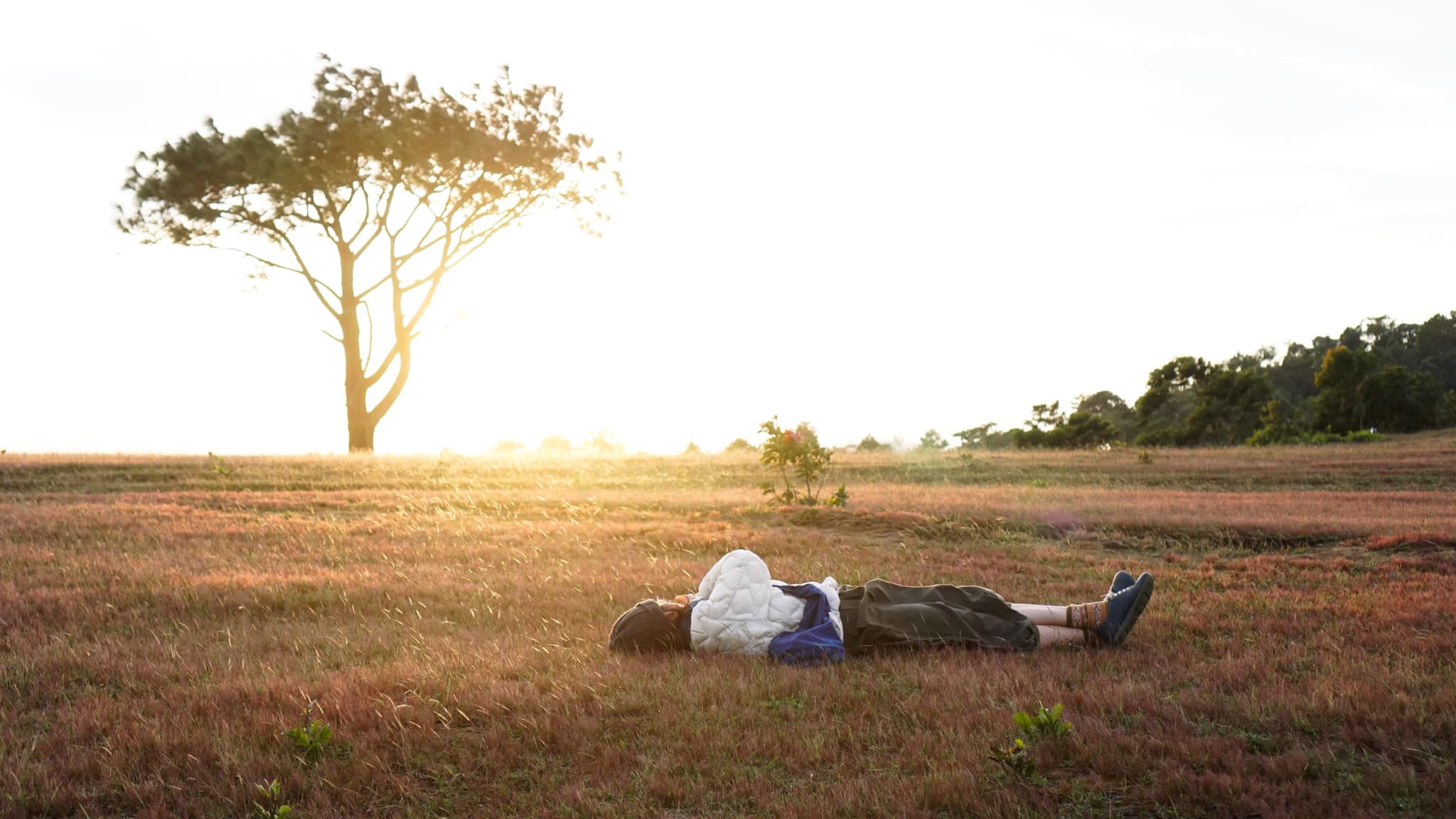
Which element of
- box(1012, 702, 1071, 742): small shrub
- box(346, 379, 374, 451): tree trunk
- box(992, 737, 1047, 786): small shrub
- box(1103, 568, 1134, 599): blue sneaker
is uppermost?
box(346, 379, 374, 451): tree trunk

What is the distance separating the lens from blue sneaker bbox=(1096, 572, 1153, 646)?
7539 mm

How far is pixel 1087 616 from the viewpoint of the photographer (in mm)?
7691

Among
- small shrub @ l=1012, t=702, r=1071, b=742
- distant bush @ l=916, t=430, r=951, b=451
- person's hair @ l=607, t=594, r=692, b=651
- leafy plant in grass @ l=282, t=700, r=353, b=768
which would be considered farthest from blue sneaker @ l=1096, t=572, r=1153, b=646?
distant bush @ l=916, t=430, r=951, b=451

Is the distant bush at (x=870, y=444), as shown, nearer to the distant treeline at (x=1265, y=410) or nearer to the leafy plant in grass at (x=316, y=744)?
the distant treeline at (x=1265, y=410)

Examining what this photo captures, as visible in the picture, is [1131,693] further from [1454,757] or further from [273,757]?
[273,757]

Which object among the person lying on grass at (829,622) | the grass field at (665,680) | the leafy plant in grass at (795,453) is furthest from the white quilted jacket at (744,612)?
the leafy plant in grass at (795,453)

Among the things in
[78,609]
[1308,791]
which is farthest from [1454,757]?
[78,609]

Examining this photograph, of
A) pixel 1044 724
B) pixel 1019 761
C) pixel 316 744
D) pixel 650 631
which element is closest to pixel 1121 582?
pixel 1044 724

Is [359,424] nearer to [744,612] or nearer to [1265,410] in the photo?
[744,612]

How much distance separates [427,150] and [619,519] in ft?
78.4

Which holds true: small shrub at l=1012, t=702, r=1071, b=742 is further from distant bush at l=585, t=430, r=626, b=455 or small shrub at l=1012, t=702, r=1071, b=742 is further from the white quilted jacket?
distant bush at l=585, t=430, r=626, b=455

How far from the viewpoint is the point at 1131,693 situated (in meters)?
6.11

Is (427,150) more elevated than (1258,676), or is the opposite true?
(427,150)

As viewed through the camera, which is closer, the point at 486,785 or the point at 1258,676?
the point at 486,785
